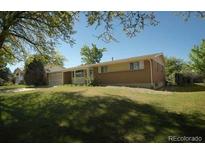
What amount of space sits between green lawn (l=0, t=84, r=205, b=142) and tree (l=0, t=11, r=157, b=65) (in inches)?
85.8

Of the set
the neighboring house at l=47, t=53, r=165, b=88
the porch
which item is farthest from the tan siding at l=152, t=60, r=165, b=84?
the porch

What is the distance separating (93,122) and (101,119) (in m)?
0.27

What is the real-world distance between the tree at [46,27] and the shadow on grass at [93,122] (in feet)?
7.30

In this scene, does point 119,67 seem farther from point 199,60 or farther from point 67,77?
point 199,60

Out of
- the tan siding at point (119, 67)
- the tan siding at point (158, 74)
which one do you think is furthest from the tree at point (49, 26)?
the tan siding at point (119, 67)

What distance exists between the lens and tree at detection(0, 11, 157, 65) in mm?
6965

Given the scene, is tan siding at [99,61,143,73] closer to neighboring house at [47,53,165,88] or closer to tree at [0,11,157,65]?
neighboring house at [47,53,165,88]

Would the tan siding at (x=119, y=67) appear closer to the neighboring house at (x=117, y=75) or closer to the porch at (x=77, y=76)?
the neighboring house at (x=117, y=75)

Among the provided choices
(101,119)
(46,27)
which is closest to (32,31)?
(46,27)

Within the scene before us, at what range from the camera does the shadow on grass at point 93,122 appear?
479 centimetres

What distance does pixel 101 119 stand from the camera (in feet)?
18.6
